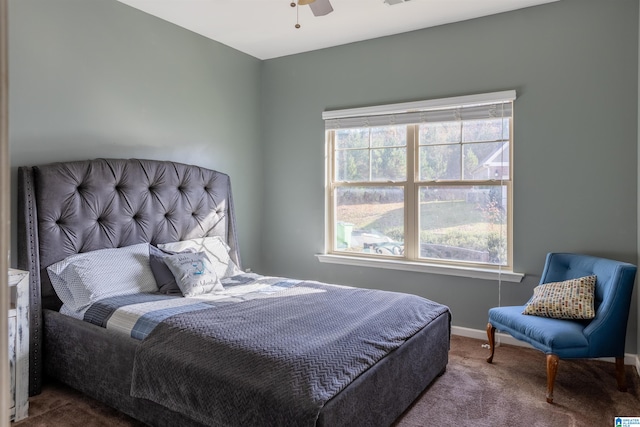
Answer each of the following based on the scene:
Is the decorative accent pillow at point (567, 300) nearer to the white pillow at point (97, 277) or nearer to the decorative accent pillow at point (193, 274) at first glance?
the decorative accent pillow at point (193, 274)

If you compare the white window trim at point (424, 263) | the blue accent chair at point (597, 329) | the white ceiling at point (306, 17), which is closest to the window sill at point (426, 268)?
the white window trim at point (424, 263)

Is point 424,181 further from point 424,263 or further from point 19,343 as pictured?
point 19,343

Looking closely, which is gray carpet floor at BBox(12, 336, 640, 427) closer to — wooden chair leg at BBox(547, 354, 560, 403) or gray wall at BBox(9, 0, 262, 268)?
wooden chair leg at BBox(547, 354, 560, 403)

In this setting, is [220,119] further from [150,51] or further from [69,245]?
[69,245]

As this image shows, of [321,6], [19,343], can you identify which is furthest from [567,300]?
[19,343]

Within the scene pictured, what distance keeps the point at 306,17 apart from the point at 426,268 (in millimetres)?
2207

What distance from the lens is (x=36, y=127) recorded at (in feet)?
8.95

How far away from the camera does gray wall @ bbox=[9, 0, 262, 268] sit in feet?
8.87

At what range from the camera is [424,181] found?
3.75 meters

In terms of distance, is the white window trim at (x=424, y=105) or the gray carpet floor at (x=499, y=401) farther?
the white window trim at (x=424, y=105)

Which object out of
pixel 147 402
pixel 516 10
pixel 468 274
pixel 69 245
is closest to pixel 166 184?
pixel 69 245

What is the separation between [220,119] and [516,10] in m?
2.56

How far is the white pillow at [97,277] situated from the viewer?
2.60 m

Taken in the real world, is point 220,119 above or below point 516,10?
below
